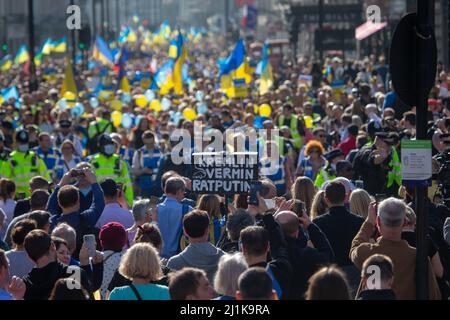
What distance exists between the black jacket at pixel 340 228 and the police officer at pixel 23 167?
6.39 m

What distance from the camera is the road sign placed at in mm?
8125

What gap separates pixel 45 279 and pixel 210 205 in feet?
9.76

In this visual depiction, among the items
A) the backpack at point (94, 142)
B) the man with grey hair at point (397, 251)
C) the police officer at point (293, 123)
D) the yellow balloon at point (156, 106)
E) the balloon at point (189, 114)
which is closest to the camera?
the man with grey hair at point (397, 251)

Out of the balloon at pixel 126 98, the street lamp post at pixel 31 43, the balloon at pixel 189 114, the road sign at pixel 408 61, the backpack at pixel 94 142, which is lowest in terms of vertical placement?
the backpack at pixel 94 142

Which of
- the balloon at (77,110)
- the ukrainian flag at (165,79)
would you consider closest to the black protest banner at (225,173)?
the balloon at (77,110)

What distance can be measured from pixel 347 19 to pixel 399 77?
146 ft

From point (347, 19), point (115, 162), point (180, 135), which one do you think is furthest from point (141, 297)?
point (347, 19)

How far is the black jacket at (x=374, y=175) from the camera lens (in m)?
14.5

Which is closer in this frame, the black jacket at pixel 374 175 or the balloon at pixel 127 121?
the black jacket at pixel 374 175

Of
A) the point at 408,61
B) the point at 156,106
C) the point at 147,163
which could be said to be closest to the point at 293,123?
the point at 147,163

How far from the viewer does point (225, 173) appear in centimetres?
1076

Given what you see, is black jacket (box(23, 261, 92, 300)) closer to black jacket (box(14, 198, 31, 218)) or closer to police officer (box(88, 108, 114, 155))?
black jacket (box(14, 198, 31, 218))

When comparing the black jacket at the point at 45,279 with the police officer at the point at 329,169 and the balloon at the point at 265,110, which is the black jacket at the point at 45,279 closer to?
the police officer at the point at 329,169
